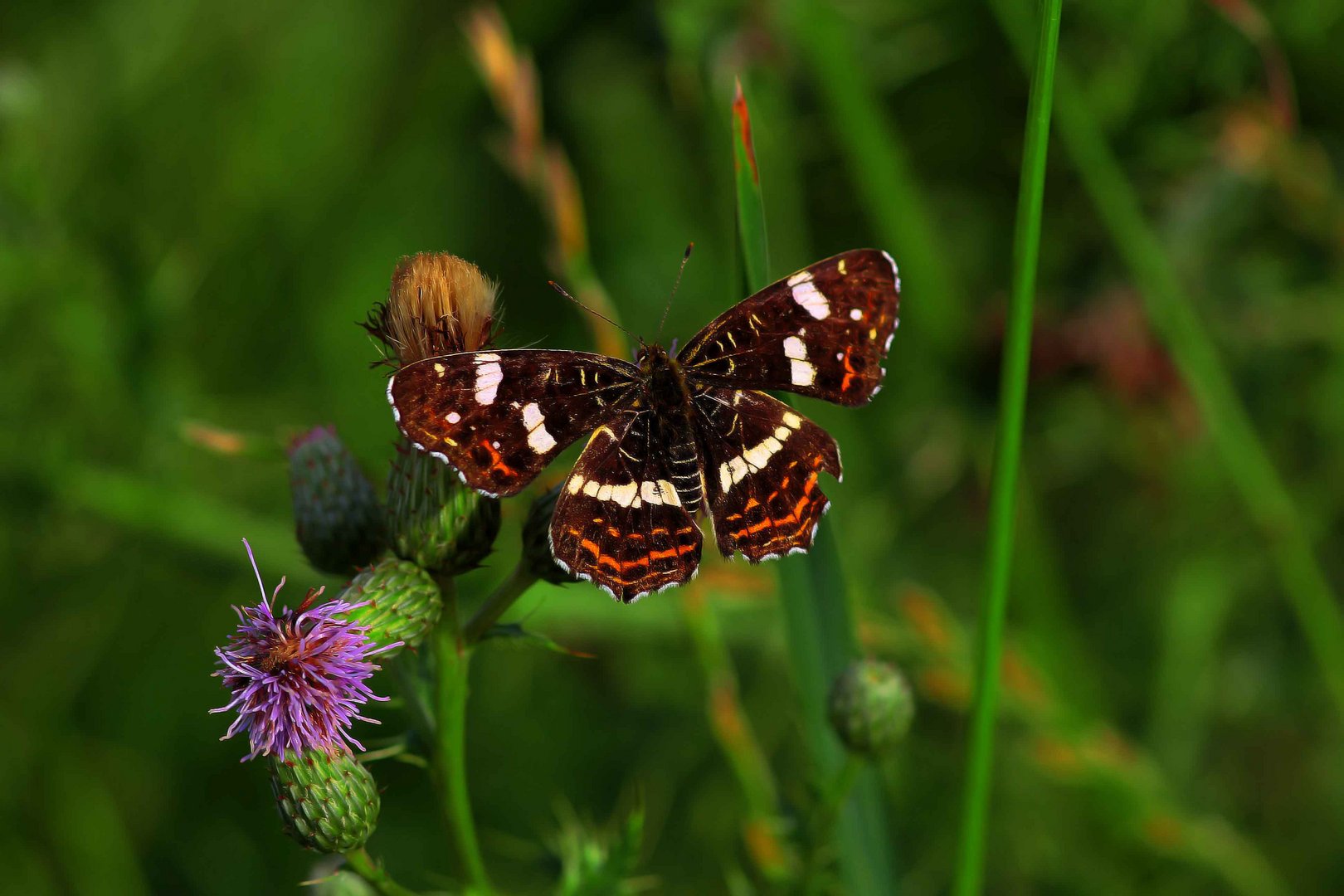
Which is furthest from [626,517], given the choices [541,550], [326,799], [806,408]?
[806,408]

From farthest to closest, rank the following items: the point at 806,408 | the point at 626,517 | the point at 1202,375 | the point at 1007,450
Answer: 1. the point at 806,408
2. the point at 1202,375
3. the point at 626,517
4. the point at 1007,450

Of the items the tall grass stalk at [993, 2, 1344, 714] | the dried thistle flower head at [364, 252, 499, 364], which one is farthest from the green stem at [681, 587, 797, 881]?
the tall grass stalk at [993, 2, 1344, 714]

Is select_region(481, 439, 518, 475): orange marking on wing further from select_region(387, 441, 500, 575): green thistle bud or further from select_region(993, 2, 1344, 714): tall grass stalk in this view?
select_region(993, 2, 1344, 714): tall grass stalk

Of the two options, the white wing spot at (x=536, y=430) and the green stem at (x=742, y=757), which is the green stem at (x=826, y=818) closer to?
the green stem at (x=742, y=757)

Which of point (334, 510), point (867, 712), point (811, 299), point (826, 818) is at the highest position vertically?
point (811, 299)

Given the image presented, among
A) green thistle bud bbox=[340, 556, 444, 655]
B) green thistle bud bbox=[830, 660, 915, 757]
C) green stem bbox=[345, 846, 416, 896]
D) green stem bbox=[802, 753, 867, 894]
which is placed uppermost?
Result: green thistle bud bbox=[340, 556, 444, 655]

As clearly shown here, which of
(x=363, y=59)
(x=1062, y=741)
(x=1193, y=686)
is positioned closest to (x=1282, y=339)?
(x=1193, y=686)

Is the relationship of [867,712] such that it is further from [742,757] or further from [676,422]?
[676,422]
